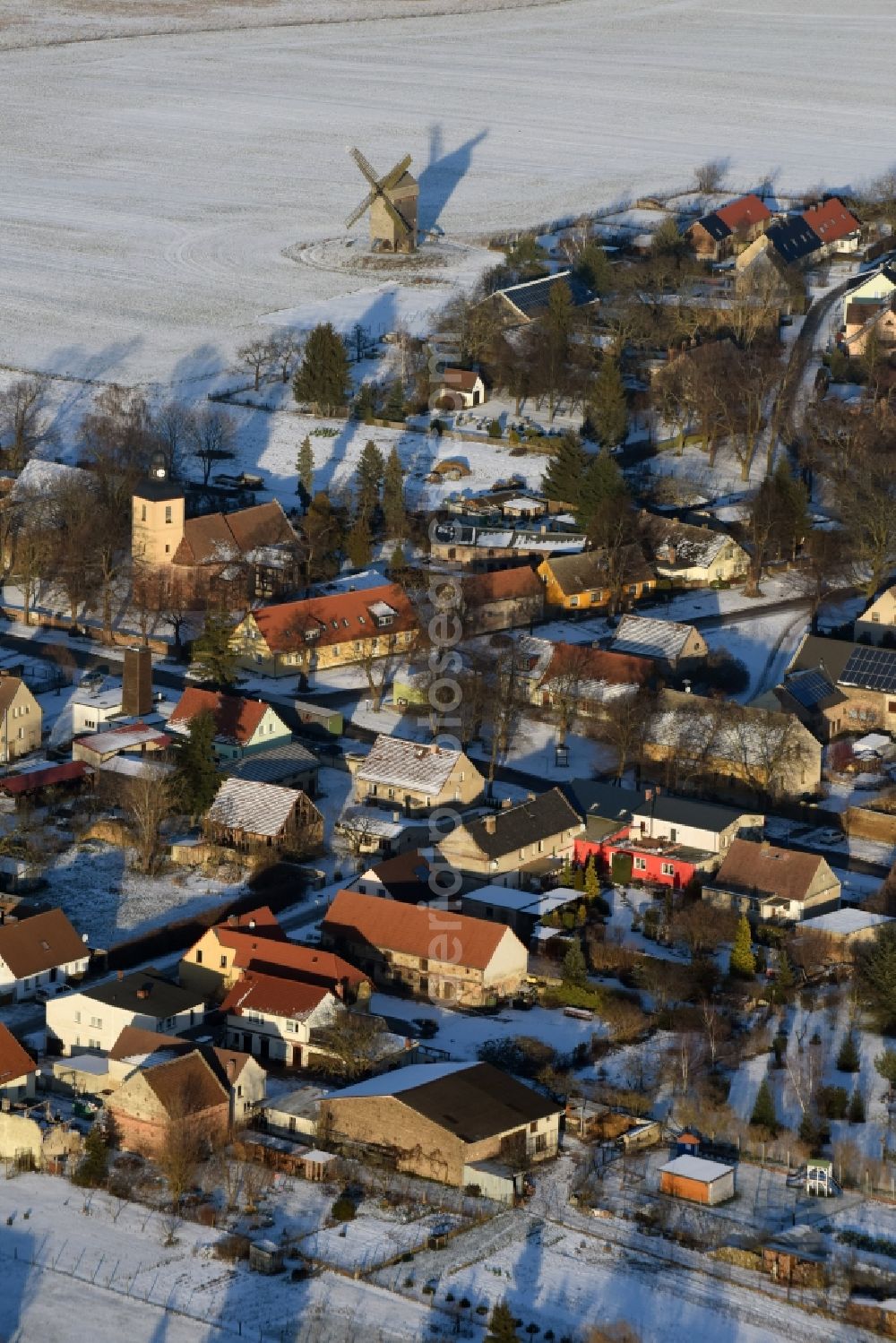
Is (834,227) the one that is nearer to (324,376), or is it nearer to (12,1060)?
(324,376)

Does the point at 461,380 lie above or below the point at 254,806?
above

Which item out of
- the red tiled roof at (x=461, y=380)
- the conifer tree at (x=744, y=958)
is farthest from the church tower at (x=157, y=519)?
the conifer tree at (x=744, y=958)

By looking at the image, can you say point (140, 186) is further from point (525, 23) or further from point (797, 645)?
point (797, 645)

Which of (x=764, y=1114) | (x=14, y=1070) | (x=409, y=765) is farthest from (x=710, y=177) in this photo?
(x=14, y=1070)

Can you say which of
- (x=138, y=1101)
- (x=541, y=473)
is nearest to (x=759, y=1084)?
(x=138, y=1101)

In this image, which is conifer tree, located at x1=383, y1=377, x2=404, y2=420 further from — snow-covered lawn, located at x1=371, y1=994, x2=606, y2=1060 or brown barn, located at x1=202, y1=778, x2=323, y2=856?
snow-covered lawn, located at x1=371, y1=994, x2=606, y2=1060

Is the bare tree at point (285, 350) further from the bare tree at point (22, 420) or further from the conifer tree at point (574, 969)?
the conifer tree at point (574, 969)

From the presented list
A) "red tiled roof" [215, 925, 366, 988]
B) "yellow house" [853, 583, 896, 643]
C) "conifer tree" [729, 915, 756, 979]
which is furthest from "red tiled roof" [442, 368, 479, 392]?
"red tiled roof" [215, 925, 366, 988]

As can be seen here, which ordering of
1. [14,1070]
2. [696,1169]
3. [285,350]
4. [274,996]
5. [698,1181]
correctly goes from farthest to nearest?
[285,350] → [274,996] → [14,1070] → [696,1169] → [698,1181]
